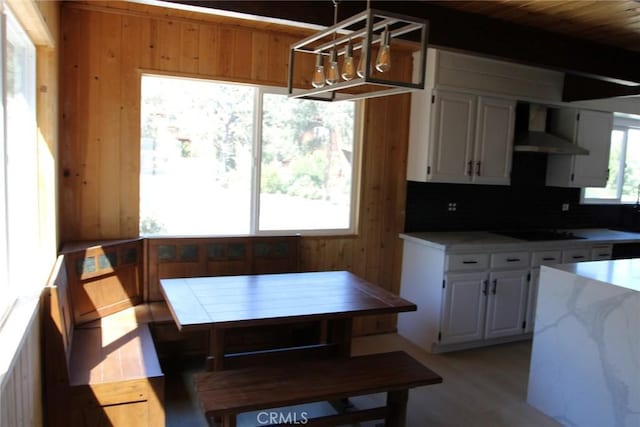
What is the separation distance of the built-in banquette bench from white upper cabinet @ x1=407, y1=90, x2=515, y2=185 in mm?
1346

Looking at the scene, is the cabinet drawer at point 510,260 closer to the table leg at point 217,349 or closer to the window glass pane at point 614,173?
the window glass pane at point 614,173


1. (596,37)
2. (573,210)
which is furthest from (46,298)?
(573,210)

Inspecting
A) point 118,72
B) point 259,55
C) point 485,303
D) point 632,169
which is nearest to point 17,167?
point 118,72

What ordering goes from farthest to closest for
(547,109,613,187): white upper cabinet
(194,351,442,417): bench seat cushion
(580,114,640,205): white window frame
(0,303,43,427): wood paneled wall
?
(580,114,640,205): white window frame
(547,109,613,187): white upper cabinet
(194,351,442,417): bench seat cushion
(0,303,43,427): wood paneled wall

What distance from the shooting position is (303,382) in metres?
2.43

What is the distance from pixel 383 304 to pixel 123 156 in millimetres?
2106

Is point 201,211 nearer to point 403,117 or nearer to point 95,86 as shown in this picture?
point 95,86

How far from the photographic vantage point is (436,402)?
3.28 m

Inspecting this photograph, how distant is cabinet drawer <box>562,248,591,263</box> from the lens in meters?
4.49

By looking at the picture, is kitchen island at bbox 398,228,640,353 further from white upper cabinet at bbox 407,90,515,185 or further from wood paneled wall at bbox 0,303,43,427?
wood paneled wall at bbox 0,303,43,427

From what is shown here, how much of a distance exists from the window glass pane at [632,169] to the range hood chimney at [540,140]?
1.45m

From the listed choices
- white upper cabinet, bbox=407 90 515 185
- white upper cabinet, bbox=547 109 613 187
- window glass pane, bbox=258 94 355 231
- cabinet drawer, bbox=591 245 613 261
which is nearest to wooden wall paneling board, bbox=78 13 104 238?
window glass pane, bbox=258 94 355 231

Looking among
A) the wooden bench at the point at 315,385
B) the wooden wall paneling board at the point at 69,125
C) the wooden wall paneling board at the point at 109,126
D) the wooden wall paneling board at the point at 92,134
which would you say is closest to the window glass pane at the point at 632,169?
the wooden bench at the point at 315,385

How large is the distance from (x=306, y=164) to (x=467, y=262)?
1552mm
